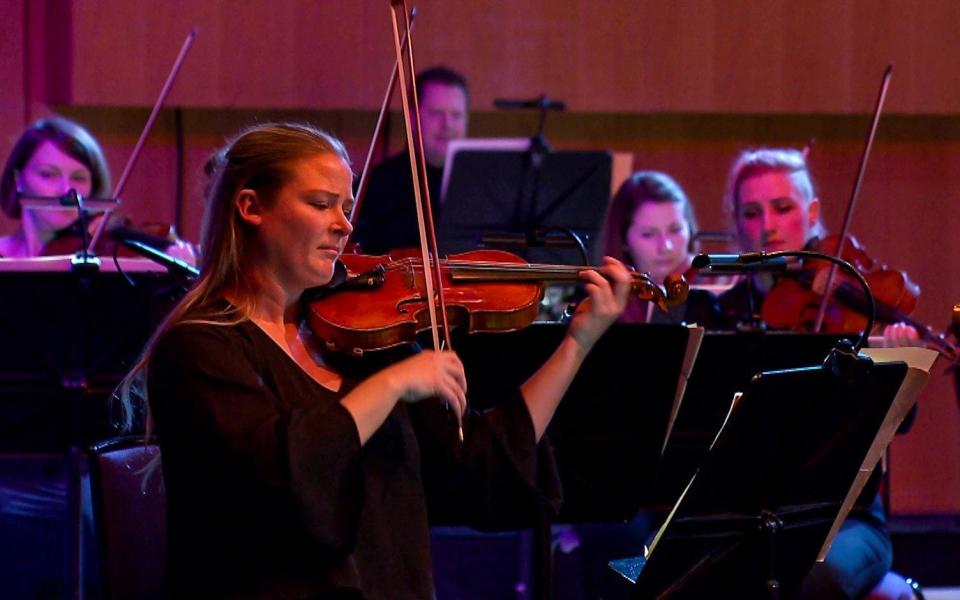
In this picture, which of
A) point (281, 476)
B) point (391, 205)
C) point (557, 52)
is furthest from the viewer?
point (557, 52)

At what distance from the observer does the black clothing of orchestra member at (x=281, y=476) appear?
5.23 feet

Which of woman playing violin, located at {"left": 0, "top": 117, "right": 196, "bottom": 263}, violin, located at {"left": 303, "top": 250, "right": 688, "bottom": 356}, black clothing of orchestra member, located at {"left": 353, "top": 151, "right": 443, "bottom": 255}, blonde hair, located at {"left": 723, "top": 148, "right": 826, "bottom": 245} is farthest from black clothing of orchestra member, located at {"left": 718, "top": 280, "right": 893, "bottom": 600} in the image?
woman playing violin, located at {"left": 0, "top": 117, "right": 196, "bottom": 263}

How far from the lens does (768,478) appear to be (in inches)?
77.2

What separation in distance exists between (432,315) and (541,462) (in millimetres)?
375

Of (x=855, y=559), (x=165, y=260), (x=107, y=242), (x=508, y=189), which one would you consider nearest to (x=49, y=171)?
(x=107, y=242)

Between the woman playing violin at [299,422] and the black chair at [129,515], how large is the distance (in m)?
0.22

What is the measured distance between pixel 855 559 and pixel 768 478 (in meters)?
0.85

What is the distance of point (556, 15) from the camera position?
462cm

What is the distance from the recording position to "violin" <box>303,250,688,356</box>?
192 cm

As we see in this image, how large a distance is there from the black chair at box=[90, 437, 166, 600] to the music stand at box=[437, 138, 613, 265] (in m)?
1.55

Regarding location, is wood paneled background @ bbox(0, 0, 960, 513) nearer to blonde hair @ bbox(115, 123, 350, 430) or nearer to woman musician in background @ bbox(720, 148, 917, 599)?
woman musician in background @ bbox(720, 148, 917, 599)

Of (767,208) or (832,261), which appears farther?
(767,208)

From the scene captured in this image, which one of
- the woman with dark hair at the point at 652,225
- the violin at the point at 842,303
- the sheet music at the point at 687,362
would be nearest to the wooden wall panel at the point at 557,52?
the woman with dark hair at the point at 652,225

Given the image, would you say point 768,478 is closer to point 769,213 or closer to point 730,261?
point 730,261
